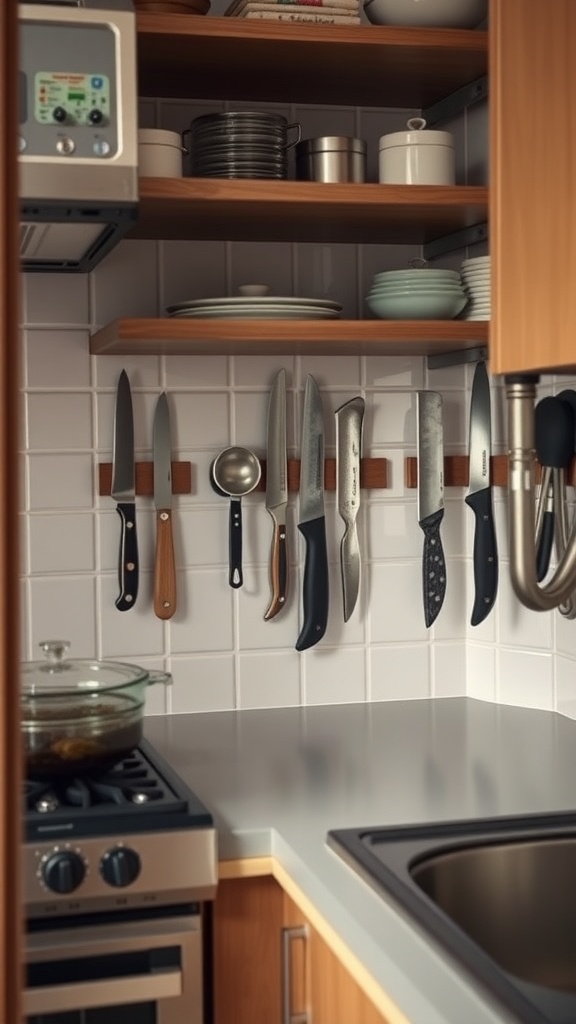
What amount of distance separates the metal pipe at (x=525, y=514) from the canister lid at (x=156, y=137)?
934mm

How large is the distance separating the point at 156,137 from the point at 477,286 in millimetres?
561

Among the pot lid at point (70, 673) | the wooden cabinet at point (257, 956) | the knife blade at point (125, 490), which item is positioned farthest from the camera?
the knife blade at point (125, 490)

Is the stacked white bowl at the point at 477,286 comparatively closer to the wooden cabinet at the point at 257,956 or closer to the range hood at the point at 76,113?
the range hood at the point at 76,113

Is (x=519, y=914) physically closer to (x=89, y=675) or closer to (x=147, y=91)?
(x=89, y=675)

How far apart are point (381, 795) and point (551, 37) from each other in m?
1.00

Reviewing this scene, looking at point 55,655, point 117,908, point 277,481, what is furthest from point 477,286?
point 117,908

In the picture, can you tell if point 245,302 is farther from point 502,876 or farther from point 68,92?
point 502,876

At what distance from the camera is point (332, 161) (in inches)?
79.7

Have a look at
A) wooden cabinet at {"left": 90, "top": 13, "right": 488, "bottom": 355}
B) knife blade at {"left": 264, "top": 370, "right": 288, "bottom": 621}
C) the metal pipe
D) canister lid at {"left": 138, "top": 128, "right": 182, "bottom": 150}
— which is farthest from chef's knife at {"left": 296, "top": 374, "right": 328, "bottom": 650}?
the metal pipe

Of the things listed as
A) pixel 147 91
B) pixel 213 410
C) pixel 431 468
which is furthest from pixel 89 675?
pixel 147 91

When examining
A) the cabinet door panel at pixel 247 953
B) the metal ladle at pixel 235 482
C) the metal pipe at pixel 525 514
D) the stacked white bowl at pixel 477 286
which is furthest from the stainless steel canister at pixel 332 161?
the cabinet door panel at pixel 247 953

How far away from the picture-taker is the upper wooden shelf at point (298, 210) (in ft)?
6.24

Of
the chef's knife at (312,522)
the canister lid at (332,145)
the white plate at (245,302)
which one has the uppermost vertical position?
the canister lid at (332,145)

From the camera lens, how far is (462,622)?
2.41m
